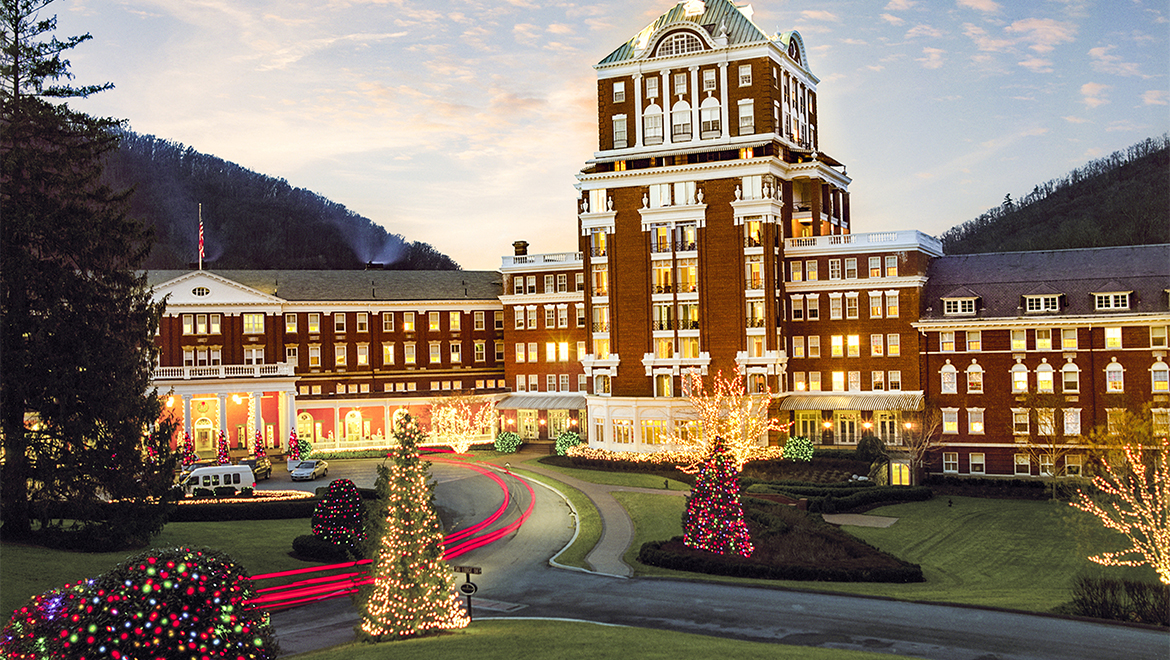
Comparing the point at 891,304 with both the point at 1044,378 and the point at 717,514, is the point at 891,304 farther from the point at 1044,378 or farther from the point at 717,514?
the point at 717,514

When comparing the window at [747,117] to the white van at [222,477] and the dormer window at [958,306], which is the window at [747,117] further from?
the white van at [222,477]

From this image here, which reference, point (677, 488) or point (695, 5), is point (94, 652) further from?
point (695, 5)

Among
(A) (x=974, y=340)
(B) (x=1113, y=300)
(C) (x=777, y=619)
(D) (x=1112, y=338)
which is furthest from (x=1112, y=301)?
(C) (x=777, y=619)

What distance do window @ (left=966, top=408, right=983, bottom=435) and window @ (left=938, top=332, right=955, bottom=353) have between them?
440 centimetres

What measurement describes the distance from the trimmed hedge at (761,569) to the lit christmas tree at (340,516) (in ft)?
41.0

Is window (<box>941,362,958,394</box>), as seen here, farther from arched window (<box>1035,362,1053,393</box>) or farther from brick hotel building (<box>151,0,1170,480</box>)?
arched window (<box>1035,362,1053,393</box>)

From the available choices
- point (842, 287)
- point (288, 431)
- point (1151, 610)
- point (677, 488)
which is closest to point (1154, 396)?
point (842, 287)

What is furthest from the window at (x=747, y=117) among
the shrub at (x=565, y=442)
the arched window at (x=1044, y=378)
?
the shrub at (x=565, y=442)

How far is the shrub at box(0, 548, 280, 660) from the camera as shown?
635 inches

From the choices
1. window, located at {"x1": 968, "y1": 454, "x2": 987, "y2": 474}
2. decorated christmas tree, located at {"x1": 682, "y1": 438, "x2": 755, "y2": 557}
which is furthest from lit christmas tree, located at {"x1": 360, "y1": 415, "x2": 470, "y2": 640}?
window, located at {"x1": 968, "y1": 454, "x2": 987, "y2": 474}

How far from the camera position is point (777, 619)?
2945cm

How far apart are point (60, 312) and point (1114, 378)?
60.1 metres

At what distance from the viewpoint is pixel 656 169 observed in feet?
229

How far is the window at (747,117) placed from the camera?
226 ft
